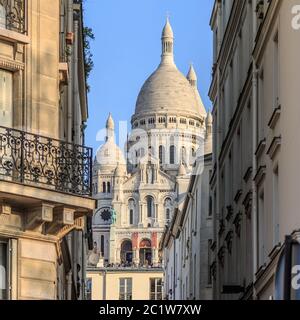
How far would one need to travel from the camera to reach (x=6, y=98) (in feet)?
67.9

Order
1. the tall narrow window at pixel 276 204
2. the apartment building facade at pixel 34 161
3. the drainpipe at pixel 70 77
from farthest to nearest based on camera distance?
the drainpipe at pixel 70 77 < the tall narrow window at pixel 276 204 < the apartment building facade at pixel 34 161

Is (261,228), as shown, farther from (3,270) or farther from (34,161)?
(3,270)

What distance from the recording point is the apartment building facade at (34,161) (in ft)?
64.0

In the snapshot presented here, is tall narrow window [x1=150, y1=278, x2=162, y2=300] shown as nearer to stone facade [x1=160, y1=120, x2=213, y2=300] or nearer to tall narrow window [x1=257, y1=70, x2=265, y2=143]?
stone facade [x1=160, y1=120, x2=213, y2=300]

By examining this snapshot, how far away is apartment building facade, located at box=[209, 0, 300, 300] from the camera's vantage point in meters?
22.6

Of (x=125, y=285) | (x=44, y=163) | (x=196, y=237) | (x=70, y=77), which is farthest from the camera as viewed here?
(x=125, y=285)

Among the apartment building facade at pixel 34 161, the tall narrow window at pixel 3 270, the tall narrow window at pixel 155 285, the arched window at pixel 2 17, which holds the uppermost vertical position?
the tall narrow window at pixel 155 285

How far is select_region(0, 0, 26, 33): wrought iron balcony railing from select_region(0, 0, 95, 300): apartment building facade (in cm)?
2

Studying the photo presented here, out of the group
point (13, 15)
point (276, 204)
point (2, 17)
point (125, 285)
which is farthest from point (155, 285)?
point (2, 17)

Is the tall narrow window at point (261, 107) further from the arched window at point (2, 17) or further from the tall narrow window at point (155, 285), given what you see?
the tall narrow window at point (155, 285)

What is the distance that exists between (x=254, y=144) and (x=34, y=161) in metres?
9.59

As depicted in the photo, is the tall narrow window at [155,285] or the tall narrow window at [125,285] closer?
the tall narrow window at [155,285]

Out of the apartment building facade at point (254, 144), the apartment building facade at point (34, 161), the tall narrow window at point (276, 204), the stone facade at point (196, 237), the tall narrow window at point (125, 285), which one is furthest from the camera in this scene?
the tall narrow window at point (125, 285)

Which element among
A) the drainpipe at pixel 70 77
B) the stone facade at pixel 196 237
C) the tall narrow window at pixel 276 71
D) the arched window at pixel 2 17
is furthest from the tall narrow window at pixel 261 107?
the stone facade at pixel 196 237
